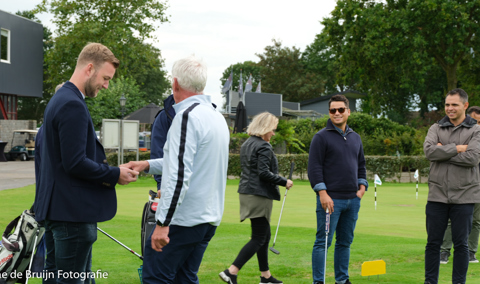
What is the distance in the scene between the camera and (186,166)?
3.38m

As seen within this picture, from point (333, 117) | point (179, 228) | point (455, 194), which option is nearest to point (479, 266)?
point (455, 194)

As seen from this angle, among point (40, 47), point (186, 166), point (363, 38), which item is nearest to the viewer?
point (186, 166)

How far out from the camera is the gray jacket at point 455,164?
5.59 meters

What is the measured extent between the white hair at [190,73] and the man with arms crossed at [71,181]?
1.79 feet

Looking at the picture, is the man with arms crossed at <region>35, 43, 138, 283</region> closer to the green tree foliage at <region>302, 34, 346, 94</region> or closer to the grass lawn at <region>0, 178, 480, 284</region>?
the grass lawn at <region>0, 178, 480, 284</region>

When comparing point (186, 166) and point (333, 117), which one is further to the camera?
point (333, 117)

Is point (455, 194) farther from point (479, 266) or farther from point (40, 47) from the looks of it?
point (40, 47)

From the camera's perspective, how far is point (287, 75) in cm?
6819

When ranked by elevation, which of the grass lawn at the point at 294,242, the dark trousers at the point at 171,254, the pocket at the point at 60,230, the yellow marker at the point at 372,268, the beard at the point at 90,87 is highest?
the beard at the point at 90,87

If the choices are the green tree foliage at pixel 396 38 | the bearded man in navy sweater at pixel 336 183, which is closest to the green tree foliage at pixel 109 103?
the green tree foliage at pixel 396 38

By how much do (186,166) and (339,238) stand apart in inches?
120

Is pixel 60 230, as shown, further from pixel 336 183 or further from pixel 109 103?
pixel 109 103

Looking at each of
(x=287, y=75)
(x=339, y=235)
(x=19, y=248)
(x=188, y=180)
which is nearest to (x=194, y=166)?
(x=188, y=180)

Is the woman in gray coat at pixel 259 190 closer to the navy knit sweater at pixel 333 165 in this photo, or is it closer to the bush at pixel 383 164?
the navy knit sweater at pixel 333 165
